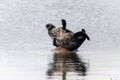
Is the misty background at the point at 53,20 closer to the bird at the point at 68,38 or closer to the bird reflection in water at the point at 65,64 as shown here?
the bird at the point at 68,38

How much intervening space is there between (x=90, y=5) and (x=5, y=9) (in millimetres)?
6963

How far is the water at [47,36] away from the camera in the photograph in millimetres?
37250

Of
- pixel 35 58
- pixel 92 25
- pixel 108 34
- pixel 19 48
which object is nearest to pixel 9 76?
pixel 35 58

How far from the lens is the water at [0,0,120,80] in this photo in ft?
122

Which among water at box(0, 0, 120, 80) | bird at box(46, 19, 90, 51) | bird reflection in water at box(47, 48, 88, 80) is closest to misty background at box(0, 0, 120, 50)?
water at box(0, 0, 120, 80)

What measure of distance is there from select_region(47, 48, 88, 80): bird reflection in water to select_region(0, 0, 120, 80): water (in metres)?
0.26

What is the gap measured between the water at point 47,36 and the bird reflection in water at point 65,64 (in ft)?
0.84

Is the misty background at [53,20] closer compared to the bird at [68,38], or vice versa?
the bird at [68,38]

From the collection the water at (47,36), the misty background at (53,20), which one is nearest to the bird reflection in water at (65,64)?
the water at (47,36)

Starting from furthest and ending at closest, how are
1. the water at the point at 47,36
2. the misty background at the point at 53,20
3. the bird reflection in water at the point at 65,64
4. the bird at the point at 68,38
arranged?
the misty background at the point at 53,20
the bird at the point at 68,38
the water at the point at 47,36
the bird reflection in water at the point at 65,64

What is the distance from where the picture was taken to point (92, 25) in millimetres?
53250

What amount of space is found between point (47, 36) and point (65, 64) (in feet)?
32.5

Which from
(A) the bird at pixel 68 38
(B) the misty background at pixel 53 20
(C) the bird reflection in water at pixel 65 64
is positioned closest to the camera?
(C) the bird reflection in water at pixel 65 64

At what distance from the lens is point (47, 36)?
1916 inches
